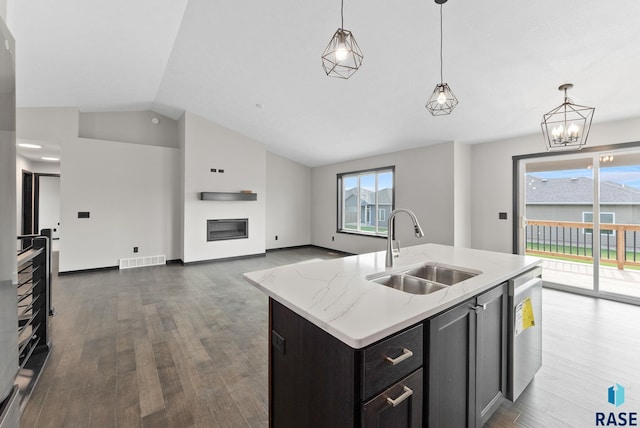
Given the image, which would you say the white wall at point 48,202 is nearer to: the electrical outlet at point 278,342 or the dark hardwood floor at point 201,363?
the dark hardwood floor at point 201,363

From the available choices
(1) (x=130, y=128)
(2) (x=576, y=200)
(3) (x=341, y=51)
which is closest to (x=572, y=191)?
(2) (x=576, y=200)

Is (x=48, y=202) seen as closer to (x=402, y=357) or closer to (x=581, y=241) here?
(x=402, y=357)

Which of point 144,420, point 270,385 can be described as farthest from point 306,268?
point 144,420

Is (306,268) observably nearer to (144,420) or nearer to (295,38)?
(144,420)

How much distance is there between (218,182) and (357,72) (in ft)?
13.0

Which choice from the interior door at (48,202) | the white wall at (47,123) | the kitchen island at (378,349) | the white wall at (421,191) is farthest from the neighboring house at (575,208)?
the interior door at (48,202)

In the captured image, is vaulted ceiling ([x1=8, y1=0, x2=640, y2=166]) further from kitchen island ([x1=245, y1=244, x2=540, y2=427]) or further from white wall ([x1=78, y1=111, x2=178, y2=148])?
kitchen island ([x1=245, y1=244, x2=540, y2=427])

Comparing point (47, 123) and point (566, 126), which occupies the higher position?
point (47, 123)

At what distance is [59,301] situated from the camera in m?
3.68

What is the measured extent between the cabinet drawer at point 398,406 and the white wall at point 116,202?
6147 millimetres

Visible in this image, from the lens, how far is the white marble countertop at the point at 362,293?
99cm

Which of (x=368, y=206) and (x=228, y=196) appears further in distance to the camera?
(x=368, y=206)

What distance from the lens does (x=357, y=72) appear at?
3449 mm

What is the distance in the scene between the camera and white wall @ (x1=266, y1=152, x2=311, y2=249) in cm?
759
